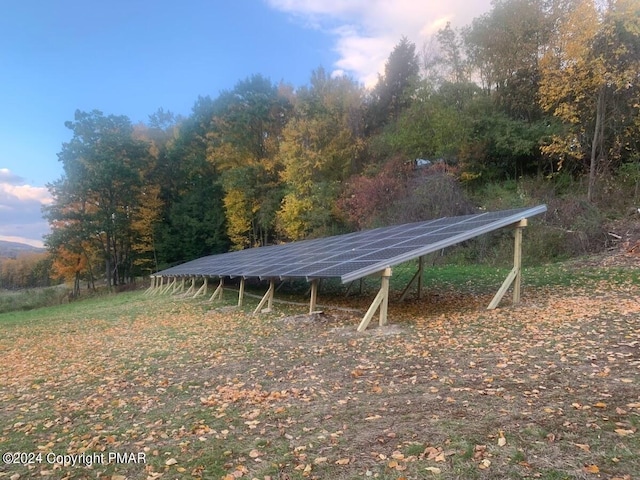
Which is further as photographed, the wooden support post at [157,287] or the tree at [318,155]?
the tree at [318,155]

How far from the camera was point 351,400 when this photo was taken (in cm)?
503

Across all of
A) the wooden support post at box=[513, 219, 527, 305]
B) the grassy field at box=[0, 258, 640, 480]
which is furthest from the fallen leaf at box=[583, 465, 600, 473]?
the wooden support post at box=[513, 219, 527, 305]

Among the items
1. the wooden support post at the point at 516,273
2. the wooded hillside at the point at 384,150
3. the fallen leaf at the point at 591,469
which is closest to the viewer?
the fallen leaf at the point at 591,469

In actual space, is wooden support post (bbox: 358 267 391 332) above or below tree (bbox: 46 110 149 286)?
below

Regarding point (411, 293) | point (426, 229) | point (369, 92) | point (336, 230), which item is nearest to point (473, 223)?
point (426, 229)

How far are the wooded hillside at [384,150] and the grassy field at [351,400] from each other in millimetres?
11372

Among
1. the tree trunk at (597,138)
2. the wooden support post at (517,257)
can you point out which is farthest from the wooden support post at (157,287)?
the tree trunk at (597,138)

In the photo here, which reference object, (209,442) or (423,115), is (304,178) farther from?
(209,442)

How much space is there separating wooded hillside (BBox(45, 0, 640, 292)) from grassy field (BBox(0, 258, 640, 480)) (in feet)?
37.3

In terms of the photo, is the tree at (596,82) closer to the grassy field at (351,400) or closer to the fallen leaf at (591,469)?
the grassy field at (351,400)

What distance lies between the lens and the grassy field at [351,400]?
11.6 ft

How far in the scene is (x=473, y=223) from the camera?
998cm

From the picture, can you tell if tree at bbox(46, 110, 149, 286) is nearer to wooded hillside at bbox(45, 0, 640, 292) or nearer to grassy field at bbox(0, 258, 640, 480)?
wooded hillside at bbox(45, 0, 640, 292)

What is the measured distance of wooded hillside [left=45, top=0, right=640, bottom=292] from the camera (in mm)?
18031
